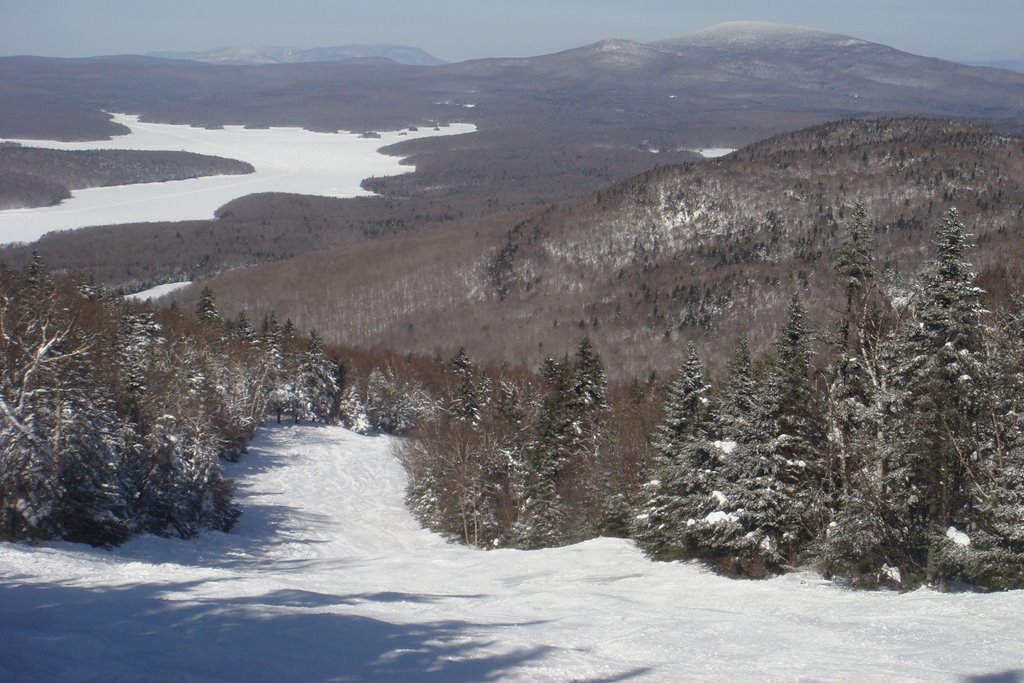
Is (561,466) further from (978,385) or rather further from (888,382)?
(978,385)

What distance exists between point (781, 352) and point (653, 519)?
624 cm

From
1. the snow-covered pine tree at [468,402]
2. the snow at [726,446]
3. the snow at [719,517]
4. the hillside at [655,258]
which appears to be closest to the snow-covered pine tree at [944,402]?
the snow at [719,517]

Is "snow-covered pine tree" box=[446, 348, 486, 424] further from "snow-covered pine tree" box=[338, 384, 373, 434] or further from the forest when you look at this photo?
"snow-covered pine tree" box=[338, 384, 373, 434]

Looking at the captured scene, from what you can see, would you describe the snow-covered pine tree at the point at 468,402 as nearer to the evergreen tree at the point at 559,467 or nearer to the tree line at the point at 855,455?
the evergreen tree at the point at 559,467

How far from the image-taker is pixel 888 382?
20.8 m

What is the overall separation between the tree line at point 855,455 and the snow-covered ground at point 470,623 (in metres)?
1.03

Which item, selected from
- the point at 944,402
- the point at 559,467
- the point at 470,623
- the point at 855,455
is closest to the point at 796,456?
the point at 855,455

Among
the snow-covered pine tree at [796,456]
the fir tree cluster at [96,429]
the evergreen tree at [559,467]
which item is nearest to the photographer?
the fir tree cluster at [96,429]

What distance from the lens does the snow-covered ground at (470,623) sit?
37.4ft

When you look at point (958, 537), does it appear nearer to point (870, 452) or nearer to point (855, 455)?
point (870, 452)

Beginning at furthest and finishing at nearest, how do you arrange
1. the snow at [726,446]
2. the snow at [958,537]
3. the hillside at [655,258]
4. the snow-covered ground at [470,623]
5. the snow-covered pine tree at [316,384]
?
1. the hillside at [655,258]
2. the snow-covered pine tree at [316,384]
3. the snow at [726,446]
4. the snow at [958,537]
5. the snow-covered ground at [470,623]

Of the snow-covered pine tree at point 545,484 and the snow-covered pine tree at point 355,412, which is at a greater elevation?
the snow-covered pine tree at point 545,484

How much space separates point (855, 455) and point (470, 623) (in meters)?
11.0

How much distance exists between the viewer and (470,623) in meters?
15.5
